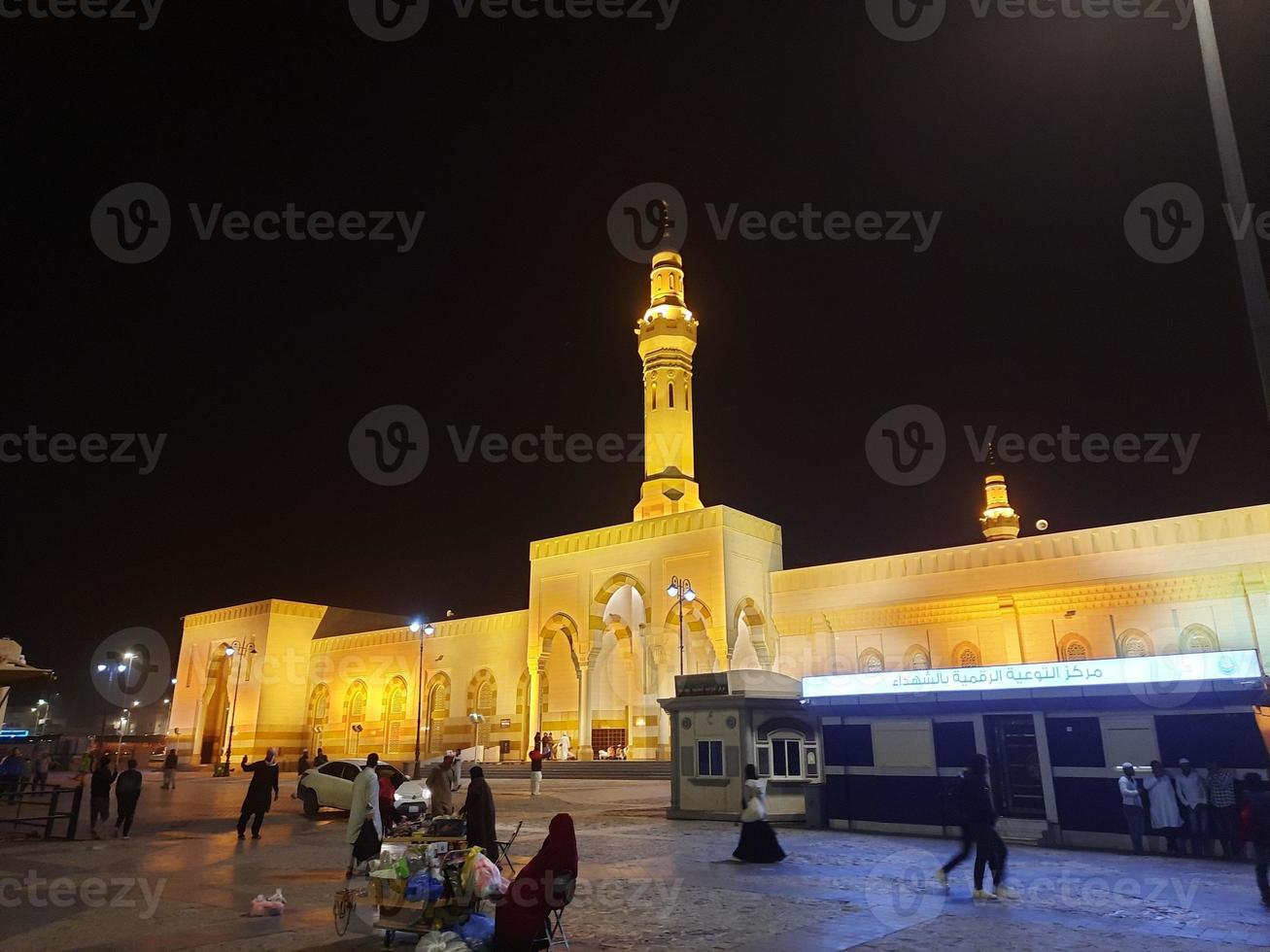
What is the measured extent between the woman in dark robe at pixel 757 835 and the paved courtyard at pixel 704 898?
271 millimetres

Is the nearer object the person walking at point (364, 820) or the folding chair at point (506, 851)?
the folding chair at point (506, 851)

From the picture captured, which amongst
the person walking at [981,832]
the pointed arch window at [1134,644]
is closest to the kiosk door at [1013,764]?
the person walking at [981,832]

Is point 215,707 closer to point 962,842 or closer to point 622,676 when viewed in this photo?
point 622,676

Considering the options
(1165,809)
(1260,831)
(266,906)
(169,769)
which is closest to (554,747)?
(169,769)

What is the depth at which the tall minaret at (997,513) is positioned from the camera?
44.0 m

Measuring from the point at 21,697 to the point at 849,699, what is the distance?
96124 millimetres

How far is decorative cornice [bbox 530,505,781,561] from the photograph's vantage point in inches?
1356

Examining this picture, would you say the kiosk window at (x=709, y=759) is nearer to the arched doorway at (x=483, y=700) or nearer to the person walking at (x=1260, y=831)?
the person walking at (x=1260, y=831)

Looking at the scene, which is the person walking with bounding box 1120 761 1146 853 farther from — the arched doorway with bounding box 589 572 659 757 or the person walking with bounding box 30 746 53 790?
the person walking with bounding box 30 746 53 790

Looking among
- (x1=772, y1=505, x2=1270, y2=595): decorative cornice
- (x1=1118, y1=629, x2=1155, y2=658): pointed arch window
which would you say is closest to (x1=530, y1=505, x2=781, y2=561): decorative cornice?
(x1=772, y1=505, x2=1270, y2=595): decorative cornice

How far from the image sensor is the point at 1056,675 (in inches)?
540

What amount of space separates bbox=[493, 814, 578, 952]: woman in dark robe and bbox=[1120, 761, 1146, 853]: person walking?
392 inches

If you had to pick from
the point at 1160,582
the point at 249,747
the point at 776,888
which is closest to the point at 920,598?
the point at 1160,582

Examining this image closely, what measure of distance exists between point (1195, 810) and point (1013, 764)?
2614mm
